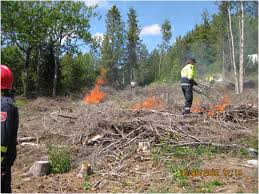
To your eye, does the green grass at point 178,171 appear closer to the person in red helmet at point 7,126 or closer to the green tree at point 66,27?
the person in red helmet at point 7,126

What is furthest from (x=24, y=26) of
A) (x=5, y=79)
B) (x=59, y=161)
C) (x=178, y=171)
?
(x=5, y=79)

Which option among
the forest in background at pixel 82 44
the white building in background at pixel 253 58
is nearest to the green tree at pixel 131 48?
the forest in background at pixel 82 44

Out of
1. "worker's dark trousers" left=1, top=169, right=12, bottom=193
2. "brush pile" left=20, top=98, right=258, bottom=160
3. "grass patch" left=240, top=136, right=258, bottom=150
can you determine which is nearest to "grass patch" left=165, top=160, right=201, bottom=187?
"brush pile" left=20, top=98, right=258, bottom=160

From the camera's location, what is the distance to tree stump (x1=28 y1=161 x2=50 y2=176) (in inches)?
290

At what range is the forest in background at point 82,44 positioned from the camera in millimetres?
29281

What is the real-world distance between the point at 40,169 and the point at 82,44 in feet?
85.6

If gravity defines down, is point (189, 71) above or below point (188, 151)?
above

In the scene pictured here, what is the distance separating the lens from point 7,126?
13.6 ft

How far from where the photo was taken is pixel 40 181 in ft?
23.2

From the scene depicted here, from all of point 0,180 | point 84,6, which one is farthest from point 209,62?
point 0,180

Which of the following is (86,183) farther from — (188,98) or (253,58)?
(253,58)

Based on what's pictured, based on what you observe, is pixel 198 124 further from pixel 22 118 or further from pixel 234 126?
pixel 22 118

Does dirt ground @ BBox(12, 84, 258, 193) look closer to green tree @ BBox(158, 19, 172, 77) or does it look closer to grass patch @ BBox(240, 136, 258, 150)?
grass patch @ BBox(240, 136, 258, 150)

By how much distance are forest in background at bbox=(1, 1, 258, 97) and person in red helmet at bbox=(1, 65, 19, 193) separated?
77.4 feet
